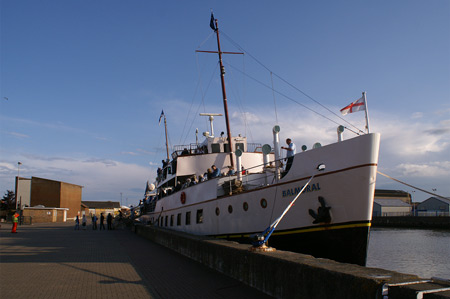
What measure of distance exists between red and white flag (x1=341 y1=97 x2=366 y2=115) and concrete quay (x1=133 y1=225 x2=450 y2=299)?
5.58 m

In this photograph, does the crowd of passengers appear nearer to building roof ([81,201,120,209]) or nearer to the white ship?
the white ship

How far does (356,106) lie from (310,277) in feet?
23.0

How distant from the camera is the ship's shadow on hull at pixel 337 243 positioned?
9391mm

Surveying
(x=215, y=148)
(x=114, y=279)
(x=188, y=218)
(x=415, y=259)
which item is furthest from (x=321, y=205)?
(x=415, y=259)

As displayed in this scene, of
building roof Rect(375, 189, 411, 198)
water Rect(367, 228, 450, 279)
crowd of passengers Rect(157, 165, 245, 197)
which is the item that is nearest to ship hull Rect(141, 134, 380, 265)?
crowd of passengers Rect(157, 165, 245, 197)

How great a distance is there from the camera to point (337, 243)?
975 cm

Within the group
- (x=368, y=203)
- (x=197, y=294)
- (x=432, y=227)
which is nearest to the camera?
(x=197, y=294)

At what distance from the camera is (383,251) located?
76.7ft

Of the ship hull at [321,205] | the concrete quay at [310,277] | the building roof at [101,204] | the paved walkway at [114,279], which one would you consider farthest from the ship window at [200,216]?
the building roof at [101,204]

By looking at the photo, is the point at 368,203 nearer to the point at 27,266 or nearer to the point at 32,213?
the point at 27,266

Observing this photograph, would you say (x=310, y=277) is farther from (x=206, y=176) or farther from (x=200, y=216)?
(x=206, y=176)

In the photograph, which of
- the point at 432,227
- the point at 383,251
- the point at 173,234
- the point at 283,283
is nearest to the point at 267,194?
the point at 173,234

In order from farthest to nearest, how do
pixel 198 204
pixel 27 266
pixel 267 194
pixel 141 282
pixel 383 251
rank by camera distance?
pixel 383 251
pixel 198 204
pixel 267 194
pixel 27 266
pixel 141 282

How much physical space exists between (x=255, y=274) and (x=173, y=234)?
751 centimetres
